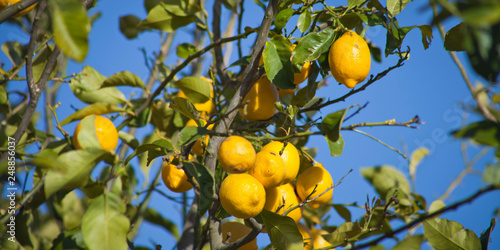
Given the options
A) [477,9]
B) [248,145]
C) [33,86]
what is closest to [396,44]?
[248,145]

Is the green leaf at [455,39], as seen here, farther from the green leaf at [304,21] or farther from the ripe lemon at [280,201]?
the ripe lemon at [280,201]

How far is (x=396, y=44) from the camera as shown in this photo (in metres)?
0.71

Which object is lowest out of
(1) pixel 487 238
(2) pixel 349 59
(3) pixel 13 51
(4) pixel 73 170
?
(1) pixel 487 238

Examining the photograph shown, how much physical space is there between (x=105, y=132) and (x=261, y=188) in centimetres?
42

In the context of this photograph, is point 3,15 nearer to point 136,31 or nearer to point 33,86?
point 33,86

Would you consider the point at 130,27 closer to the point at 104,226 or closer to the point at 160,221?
the point at 160,221

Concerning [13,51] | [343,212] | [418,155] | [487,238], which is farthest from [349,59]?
[13,51]

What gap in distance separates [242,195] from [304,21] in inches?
13.4

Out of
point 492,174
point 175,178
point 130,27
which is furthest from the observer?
point 130,27

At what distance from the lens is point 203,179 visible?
64cm

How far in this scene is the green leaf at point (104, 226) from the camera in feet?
1.93

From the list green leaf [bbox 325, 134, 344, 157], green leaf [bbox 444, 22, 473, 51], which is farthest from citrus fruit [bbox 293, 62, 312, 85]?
green leaf [bbox 444, 22, 473, 51]

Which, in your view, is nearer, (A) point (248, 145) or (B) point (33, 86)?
(A) point (248, 145)

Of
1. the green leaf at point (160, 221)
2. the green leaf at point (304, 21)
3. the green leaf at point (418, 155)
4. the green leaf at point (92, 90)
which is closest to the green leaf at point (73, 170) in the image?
the green leaf at point (304, 21)
